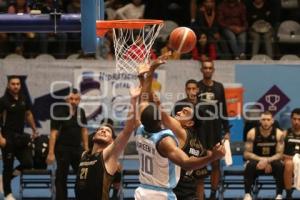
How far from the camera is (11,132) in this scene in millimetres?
12836

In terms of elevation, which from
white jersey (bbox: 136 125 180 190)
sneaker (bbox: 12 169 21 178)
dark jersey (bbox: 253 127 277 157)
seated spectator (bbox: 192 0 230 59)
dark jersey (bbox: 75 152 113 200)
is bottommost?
sneaker (bbox: 12 169 21 178)

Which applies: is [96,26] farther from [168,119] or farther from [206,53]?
[206,53]

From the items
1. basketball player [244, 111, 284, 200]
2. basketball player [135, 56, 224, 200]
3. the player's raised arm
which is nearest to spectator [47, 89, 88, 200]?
basketball player [244, 111, 284, 200]

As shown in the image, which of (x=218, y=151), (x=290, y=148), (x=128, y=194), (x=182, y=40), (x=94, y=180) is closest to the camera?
(x=218, y=151)

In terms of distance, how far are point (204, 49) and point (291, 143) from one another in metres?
3.56

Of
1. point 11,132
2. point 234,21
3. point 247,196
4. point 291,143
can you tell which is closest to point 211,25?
point 234,21

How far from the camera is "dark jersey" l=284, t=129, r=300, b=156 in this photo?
12656 millimetres

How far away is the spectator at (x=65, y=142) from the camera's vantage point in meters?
12.5

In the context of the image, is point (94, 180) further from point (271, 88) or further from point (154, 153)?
point (271, 88)

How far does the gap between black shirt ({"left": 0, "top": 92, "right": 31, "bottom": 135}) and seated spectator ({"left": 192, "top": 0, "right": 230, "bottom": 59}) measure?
449 centimetres

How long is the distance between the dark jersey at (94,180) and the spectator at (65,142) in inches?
139

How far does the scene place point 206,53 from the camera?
15609mm

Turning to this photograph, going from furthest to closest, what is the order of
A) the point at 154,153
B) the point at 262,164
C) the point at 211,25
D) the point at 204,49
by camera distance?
the point at 211,25
the point at 204,49
the point at 262,164
the point at 154,153

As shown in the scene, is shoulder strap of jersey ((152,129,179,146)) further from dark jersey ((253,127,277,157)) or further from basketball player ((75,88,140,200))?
dark jersey ((253,127,277,157))
